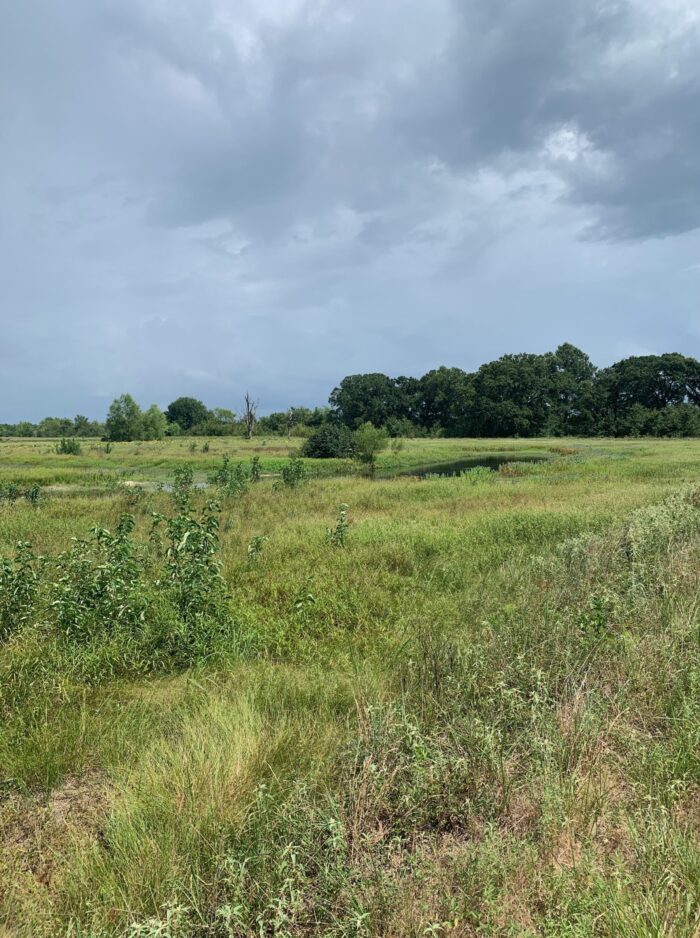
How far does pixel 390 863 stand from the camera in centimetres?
270

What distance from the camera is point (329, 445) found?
52375 millimetres

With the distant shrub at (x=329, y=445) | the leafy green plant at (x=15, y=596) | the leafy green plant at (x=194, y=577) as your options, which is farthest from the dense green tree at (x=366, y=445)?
the leafy green plant at (x=15, y=596)

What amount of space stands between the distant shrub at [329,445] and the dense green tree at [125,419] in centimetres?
5563

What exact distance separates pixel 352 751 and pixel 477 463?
44086 millimetres

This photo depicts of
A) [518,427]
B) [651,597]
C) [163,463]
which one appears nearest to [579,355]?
[518,427]

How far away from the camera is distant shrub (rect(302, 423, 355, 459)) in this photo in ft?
171

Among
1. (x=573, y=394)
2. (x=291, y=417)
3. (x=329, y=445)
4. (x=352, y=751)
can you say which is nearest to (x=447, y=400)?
(x=573, y=394)

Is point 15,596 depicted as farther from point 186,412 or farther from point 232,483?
point 186,412

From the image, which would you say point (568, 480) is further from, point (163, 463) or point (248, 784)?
point (163, 463)

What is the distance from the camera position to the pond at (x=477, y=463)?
133 ft

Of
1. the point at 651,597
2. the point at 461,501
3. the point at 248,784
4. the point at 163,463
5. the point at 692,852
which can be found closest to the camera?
the point at 692,852

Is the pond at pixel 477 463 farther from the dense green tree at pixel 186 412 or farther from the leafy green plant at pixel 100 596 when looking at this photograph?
the dense green tree at pixel 186 412

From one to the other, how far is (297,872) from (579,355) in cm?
12789

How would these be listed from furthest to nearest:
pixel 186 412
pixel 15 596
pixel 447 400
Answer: pixel 186 412 → pixel 447 400 → pixel 15 596
